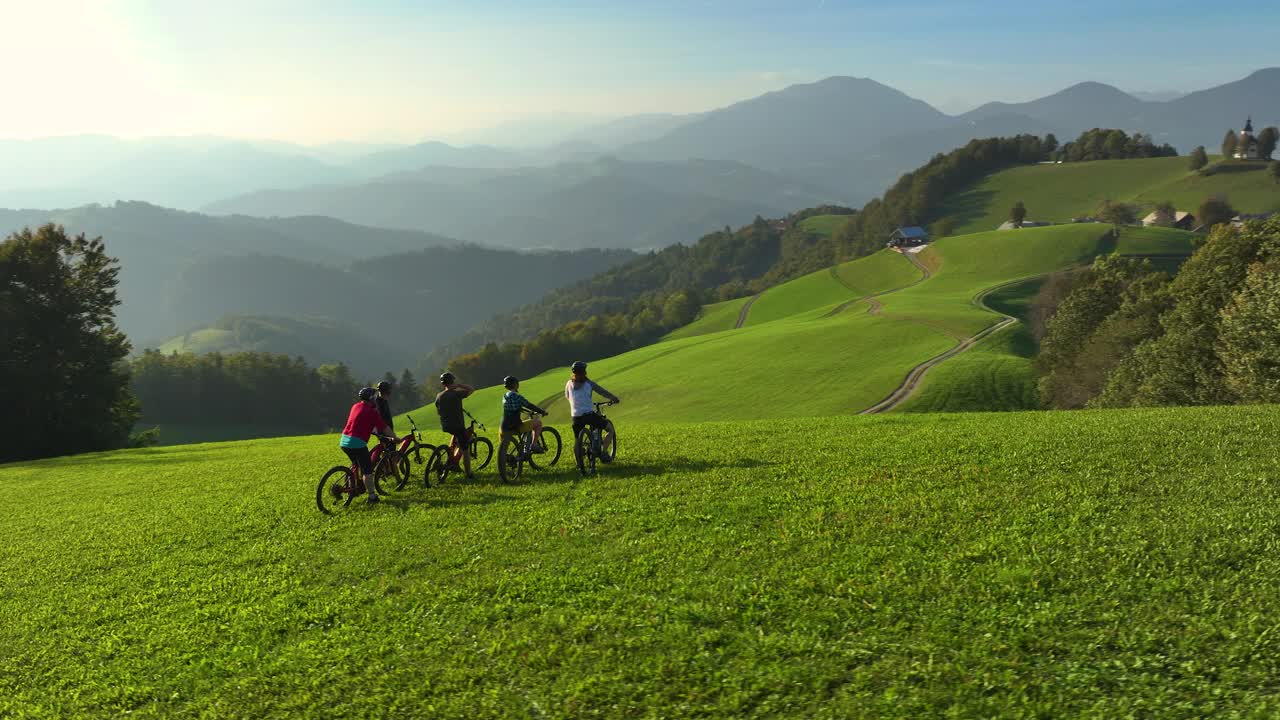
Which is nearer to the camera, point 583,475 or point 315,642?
point 315,642

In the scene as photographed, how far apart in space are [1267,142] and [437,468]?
23977cm

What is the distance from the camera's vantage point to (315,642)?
10047 millimetres

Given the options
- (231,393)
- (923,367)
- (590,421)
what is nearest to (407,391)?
(231,393)


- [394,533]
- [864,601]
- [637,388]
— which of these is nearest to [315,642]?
[394,533]

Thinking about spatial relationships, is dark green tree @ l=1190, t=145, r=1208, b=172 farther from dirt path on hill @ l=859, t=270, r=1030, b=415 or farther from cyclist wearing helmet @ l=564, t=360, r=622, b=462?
cyclist wearing helmet @ l=564, t=360, r=622, b=462

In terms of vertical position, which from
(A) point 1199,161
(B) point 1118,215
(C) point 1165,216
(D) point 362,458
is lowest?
(D) point 362,458

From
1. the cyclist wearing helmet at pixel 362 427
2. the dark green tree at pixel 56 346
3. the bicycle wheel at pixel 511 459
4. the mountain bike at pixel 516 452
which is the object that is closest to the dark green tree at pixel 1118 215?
the mountain bike at pixel 516 452

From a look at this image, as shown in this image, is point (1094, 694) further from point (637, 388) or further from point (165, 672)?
point (637, 388)

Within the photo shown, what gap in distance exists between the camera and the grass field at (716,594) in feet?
26.0

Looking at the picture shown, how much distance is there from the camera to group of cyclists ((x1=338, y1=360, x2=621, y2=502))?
1630 cm

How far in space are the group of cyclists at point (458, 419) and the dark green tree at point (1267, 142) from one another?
23361 cm

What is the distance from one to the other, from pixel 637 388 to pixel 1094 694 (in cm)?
6408

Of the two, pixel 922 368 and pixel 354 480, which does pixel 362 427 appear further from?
pixel 922 368

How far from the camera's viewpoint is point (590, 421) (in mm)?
17375
